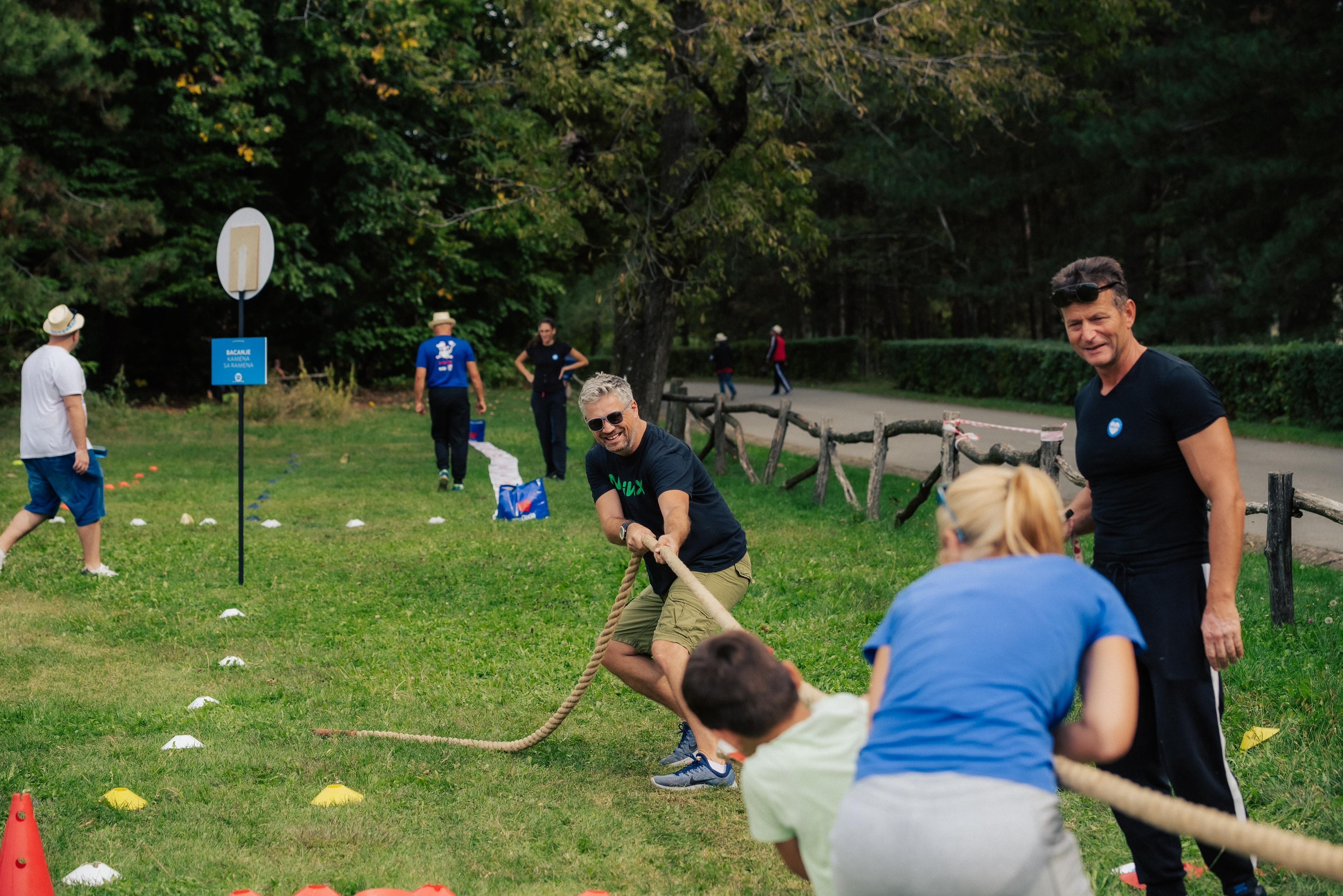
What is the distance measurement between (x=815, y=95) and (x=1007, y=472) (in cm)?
1550

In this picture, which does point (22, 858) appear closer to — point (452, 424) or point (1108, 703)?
point (1108, 703)

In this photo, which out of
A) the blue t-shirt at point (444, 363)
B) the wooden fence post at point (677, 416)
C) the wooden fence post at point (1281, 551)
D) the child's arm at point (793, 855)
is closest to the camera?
the child's arm at point (793, 855)

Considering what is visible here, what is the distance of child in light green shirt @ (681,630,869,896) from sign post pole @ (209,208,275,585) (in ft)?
22.0

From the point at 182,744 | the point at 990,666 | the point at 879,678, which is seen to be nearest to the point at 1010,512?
the point at 990,666

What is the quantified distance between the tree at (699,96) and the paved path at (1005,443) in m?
3.22

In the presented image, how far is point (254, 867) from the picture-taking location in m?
3.85

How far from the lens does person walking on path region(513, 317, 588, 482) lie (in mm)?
13609

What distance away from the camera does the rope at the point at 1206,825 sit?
6.08ft

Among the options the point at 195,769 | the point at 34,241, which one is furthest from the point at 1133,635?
the point at 34,241

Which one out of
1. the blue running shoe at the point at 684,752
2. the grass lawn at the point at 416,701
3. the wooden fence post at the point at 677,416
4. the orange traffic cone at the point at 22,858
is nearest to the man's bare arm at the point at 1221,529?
the grass lawn at the point at 416,701

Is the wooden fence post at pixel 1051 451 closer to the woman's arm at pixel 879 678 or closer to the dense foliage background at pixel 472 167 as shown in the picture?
the woman's arm at pixel 879 678

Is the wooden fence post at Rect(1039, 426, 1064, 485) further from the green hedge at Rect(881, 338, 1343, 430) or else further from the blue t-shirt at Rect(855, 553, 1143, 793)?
the green hedge at Rect(881, 338, 1343, 430)

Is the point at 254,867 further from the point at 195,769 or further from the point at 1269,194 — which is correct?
the point at 1269,194

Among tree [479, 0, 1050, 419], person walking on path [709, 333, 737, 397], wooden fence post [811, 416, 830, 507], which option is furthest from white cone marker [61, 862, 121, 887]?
person walking on path [709, 333, 737, 397]
